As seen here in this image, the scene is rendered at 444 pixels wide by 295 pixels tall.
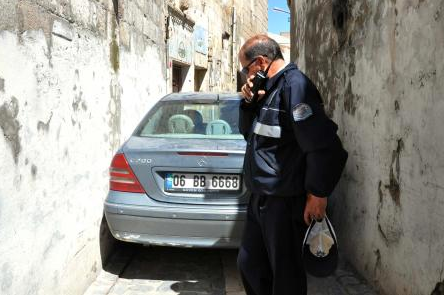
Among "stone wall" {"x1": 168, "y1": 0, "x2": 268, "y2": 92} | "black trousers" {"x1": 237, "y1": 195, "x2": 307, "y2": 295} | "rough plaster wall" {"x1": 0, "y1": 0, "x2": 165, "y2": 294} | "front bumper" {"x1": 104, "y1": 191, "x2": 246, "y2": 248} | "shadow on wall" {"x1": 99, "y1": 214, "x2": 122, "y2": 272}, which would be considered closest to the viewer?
"rough plaster wall" {"x1": 0, "y1": 0, "x2": 165, "y2": 294}

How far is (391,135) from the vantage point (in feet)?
9.92

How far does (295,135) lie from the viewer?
232 cm

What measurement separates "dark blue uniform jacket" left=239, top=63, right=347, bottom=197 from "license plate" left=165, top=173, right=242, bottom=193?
0.88 metres

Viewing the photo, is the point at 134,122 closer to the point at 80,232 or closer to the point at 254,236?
the point at 80,232

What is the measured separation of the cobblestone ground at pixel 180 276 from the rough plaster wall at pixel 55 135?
0.25 metres

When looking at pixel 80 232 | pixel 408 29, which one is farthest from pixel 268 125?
pixel 80 232

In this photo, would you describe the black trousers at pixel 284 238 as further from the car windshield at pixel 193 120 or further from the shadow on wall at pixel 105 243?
the shadow on wall at pixel 105 243

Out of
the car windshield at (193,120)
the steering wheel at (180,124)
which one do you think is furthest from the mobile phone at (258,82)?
the steering wheel at (180,124)

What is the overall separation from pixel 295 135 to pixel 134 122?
303 centimetres

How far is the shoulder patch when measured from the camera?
228cm

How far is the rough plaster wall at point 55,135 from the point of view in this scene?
7.76ft

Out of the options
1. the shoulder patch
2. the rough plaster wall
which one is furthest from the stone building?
the shoulder patch

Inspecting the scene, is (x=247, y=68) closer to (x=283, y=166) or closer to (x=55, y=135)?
(x=283, y=166)

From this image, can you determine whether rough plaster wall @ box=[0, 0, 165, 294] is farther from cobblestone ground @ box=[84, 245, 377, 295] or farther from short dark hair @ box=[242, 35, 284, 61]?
short dark hair @ box=[242, 35, 284, 61]
